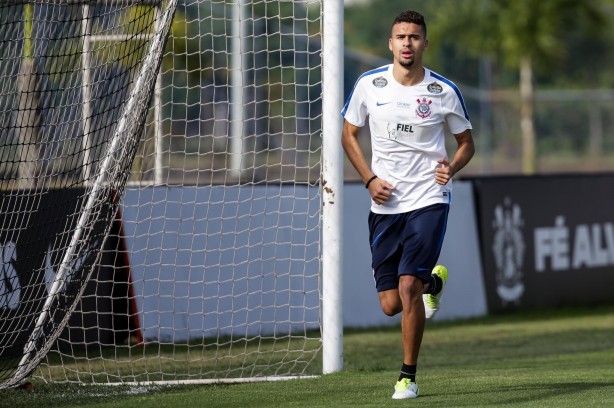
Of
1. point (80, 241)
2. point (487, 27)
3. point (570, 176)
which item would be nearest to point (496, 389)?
point (80, 241)

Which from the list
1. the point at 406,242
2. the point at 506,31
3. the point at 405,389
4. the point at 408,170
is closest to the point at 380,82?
the point at 408,170

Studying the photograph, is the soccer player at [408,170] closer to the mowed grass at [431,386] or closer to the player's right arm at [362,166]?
the player's right arm at [362,166]

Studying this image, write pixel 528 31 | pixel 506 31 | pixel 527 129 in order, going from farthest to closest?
pixel 506 31 → pixel 528 31 → pixel 527 129

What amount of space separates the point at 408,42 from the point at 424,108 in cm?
42

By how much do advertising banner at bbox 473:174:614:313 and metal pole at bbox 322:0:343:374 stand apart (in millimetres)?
6009

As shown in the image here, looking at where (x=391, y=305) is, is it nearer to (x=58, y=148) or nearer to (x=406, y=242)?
(x=406, y=242)

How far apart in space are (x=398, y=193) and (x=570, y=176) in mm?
8747

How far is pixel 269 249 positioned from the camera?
11852mm

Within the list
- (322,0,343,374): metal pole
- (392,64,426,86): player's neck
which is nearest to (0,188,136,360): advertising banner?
(322,0,343,374): metal pole

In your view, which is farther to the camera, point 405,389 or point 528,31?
point 528,31

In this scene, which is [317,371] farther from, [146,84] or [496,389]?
[146,84]

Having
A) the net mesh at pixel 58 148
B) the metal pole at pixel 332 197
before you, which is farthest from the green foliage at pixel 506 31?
the net mesh at pixel 58 148

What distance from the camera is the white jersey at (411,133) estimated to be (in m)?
7.42

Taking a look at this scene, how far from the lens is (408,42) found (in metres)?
7.33
